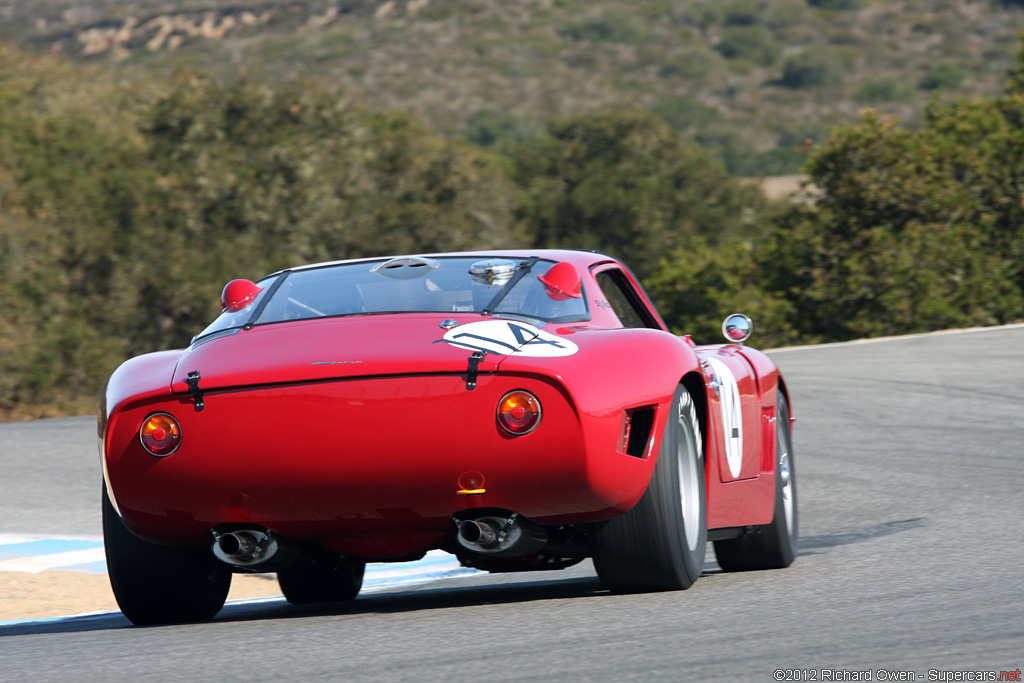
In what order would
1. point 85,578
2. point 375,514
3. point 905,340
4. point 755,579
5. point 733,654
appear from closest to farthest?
point 733,654, point 375,514, point 755,579, point 85,578, point 905,340

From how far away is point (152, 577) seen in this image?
562cm

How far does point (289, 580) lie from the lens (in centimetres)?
694

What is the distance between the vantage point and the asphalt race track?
4.11 m

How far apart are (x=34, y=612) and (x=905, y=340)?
47.8 feet

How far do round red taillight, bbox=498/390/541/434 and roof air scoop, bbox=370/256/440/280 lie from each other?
1.03 meters

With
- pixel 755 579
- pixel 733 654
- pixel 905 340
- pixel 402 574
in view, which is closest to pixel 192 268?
pixel 905 340

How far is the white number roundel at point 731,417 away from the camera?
247 inches

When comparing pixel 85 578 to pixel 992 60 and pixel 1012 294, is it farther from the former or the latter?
pixel 992 60

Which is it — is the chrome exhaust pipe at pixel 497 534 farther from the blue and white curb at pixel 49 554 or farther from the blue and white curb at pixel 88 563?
the blue and white curb at pixel 49 554

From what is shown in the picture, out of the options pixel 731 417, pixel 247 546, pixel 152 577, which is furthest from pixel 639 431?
pixel 152 577

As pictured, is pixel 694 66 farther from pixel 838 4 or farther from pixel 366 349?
pixel 366 349

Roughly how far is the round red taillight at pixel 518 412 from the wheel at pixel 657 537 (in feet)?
1.80

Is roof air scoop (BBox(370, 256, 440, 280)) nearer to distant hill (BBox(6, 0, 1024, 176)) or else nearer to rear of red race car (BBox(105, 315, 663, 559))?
rear of red race car (BBox(105, 315, 663, 559))

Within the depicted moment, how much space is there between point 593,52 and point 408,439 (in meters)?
96.1
